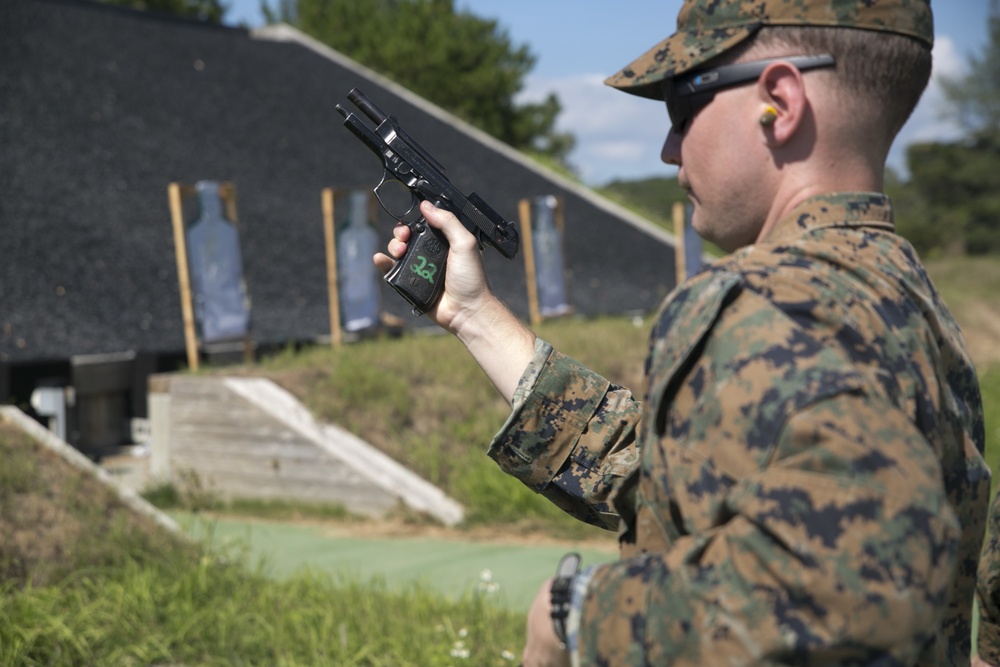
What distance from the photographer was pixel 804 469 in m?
1.35

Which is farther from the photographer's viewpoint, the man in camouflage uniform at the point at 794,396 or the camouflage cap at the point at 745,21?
the camouflage cap at the point at 745,21

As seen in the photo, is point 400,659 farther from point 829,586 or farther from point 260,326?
point 260,326

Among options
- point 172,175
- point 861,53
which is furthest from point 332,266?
point 861,53

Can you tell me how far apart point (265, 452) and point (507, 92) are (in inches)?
957

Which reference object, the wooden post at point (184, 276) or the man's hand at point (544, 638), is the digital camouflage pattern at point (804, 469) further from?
the wooden post at point (184, 276)

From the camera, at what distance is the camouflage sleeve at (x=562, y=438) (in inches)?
86.0

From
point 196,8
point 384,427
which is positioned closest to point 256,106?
point 384,427

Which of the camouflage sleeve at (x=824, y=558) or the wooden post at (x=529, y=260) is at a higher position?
the camouflage sleeve at (x=824, y=558)

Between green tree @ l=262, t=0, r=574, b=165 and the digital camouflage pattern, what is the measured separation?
92.5 ft

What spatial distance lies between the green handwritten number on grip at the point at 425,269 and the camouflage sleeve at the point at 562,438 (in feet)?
0.95

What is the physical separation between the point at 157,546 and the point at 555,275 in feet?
28.9

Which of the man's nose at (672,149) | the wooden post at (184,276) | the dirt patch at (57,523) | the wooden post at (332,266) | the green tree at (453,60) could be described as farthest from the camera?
the green tree at (453,60)

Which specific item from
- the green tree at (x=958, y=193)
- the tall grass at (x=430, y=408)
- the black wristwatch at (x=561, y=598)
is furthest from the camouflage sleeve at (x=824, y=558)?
the green tree at (x=958, y=193)

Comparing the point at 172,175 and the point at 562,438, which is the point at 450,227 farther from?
the point at 172,175
